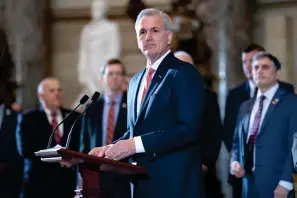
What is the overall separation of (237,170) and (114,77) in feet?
4.79

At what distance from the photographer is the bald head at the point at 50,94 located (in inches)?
243

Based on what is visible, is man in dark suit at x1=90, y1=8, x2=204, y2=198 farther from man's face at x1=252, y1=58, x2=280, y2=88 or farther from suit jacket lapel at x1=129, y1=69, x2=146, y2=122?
man's face at x1=252, y1=58, x2=280, y2=88

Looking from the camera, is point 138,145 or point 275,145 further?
point 275,145

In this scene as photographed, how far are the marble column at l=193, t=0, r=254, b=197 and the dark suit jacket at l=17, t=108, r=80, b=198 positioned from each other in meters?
2.65

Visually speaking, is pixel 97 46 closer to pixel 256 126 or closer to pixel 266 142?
pixel 256 126

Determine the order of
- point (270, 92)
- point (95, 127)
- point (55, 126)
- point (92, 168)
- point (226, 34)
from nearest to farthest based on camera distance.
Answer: point (92, 168)
point (270, 92)
point (95, 127)
point (55, 126)
point (226, 34)

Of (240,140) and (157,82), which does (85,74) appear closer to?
(240,140)

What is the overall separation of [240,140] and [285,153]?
384mm

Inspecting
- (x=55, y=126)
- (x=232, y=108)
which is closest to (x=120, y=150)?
(x=232, y=108)

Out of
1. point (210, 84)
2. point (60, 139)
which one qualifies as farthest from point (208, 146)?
point (210, 84)

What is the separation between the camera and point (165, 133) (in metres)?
3.37

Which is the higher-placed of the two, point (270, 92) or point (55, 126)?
point (270, 92)

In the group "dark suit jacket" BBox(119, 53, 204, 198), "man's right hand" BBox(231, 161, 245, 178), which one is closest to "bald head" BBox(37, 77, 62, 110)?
"man's right hand" BBox(231, 161, 245, 178)

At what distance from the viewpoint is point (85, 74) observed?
8.63 metres
